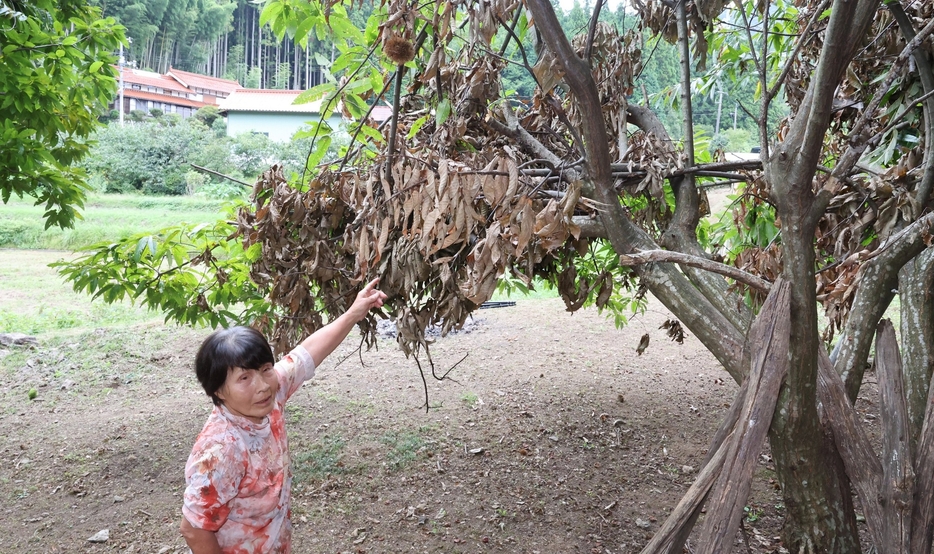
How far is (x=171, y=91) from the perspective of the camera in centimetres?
2405

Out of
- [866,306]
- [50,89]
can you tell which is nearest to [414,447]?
[866,306]

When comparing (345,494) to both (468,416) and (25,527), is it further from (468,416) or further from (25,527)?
(25,527)

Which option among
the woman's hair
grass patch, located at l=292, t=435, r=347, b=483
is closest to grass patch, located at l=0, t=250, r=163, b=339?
grass patch, located at l=292, t=435, r=347, b=483

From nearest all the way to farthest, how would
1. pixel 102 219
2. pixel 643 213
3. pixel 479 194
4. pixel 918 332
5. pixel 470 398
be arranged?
pixel 479 194 < pixel 918 332 < pixel 643 213 < pixel 470 398 < pixel 102 219

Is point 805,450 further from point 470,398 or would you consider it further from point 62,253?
point 62,253

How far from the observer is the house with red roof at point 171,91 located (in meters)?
22.5

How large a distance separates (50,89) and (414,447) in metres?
2.80

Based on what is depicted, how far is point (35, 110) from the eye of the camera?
358 centimetres

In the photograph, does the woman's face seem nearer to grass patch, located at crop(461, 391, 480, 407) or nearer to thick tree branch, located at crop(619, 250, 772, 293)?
thick tree branch, located at crop(619, 250, 772, 293)

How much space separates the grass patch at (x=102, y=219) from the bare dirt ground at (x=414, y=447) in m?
6.54

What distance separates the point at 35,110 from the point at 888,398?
160 inches

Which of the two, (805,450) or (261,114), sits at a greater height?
(261,114)

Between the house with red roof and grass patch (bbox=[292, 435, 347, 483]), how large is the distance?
21.1 meters

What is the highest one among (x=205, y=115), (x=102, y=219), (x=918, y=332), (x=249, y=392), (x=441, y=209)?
(x=205, y=115)
